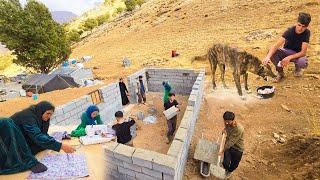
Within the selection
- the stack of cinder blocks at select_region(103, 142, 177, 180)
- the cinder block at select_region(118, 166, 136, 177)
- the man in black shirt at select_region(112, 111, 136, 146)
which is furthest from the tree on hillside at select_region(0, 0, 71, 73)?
the cinder block at select_region(118, 166, 136, 177)

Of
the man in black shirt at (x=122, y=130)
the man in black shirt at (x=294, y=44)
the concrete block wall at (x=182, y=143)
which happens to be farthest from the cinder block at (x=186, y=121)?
the man in black shirt at (x=294, y=44)

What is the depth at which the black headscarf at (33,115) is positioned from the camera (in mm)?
4336

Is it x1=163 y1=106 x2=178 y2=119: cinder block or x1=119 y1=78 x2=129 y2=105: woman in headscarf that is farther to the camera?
x1=119 y1=78 x2=129 y2=105: woman in headscarf

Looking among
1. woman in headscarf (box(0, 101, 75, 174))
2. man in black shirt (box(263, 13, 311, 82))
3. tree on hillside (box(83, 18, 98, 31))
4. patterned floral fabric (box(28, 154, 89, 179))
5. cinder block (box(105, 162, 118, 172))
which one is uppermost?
tree on hillside (box(83, 18, 98, 31))

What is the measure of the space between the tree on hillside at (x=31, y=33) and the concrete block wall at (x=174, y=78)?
1168 cm

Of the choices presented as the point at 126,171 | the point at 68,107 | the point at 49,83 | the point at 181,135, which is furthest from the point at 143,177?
the point at 49,83

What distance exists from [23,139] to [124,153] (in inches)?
64.9

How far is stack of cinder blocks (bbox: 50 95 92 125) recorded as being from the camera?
7.54 meters

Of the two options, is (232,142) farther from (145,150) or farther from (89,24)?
(89,24)

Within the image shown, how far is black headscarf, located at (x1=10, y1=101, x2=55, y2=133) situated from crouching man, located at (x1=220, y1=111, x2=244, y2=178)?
10.3 feet

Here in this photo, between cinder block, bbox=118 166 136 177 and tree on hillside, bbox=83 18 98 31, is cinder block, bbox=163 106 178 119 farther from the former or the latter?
tree on hillside, bbox=83 18 98 31

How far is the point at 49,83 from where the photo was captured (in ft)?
49.6

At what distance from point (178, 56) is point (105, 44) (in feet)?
56.1

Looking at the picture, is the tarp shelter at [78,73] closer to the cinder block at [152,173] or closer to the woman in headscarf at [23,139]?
the woman in headscarf at [23,139]
